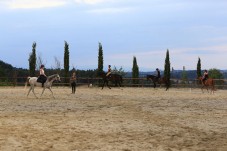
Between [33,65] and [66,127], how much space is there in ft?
119

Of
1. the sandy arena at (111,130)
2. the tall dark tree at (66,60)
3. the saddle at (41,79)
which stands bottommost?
the sandy arena at (111,130)

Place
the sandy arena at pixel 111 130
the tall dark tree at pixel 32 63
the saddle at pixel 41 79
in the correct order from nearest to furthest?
the sandy arena at pixel 111 130, the saddle at pixel 41 79, the tall dark tree at pixel 32 63

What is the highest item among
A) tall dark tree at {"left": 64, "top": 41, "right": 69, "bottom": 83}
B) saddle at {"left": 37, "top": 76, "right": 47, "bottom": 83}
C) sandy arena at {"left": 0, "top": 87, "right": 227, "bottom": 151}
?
tall dark tree at {"left": 64, "top": 41, "right": 69, "bottom": 83}

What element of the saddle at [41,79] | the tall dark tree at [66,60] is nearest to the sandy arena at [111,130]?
the saddle at [41,79]

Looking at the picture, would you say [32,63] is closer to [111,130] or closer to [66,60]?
[66,60]

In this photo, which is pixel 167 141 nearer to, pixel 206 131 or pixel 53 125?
pixel 206 131

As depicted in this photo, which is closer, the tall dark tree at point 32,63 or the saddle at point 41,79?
the saddle at point 41,79

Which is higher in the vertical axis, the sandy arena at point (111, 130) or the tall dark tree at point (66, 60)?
the tall dark tree at point (66, 60)

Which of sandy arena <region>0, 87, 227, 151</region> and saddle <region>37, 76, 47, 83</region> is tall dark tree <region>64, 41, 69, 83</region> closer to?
saddle <region>37, 76, 47, 83</region>

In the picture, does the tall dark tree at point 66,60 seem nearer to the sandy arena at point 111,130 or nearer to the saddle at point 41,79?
the saddle at point 41,79

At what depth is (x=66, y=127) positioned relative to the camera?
1357 centimetres

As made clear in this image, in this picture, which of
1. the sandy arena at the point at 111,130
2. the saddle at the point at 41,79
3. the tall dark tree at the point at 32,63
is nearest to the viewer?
the sandy arena at the point at 111,130

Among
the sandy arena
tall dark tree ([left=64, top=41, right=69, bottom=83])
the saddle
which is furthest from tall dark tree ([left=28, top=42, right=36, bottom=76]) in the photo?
the sandy arena

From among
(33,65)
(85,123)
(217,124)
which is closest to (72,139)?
(85,123)
